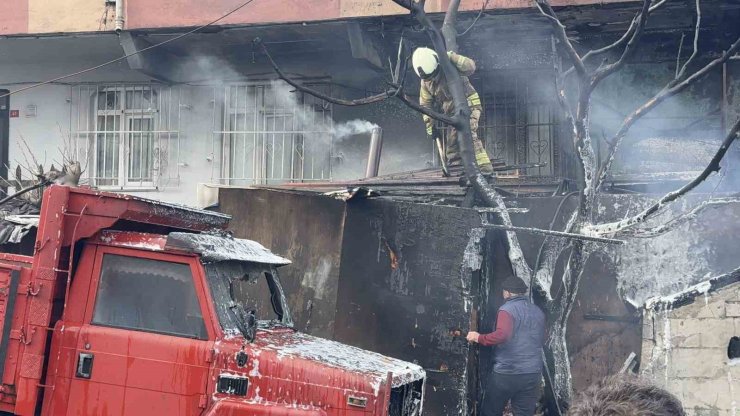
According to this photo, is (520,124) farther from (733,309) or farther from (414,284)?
(733,309)

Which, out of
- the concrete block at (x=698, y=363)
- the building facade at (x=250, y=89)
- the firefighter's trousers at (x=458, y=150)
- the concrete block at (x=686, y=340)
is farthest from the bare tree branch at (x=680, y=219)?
the building facade at (x=250, y=89)

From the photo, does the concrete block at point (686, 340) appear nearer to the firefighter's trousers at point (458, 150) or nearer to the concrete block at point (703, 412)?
the concrete block at point (703, 412)

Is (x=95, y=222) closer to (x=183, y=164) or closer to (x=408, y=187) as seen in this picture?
(x=408, y=187)

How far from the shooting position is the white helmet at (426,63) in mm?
8656

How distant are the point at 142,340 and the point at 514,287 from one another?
366cm

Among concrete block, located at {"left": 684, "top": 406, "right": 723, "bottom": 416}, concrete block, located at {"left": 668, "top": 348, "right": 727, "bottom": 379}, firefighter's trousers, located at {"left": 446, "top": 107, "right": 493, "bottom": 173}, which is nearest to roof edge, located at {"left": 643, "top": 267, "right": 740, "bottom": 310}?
concrete block, located at {"left": 668, "top": 348, "right": 727, "bottom": 379}

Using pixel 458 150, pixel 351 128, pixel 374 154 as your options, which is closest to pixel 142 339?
pixel 458 150

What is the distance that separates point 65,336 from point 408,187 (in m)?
4.36

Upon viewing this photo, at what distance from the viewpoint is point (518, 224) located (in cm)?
792

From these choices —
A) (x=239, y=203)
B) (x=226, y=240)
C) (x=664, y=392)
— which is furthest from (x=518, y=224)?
(x=664, y=392)

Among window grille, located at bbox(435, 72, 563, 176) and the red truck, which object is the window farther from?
window grille, located at bbox(435, 72, 563, 176)

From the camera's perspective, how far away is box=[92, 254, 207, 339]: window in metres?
4.98

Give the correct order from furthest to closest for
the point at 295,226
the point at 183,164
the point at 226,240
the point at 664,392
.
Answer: the point at 183,164
the point at 295,226
the point at 226,240
the point at 664,392

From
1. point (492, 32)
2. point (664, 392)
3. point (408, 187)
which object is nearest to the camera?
point (664, 392)
